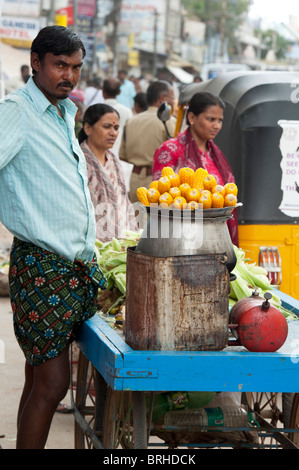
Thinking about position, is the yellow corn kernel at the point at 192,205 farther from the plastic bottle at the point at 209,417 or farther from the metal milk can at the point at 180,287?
the plastic bottle at the point at 209,417

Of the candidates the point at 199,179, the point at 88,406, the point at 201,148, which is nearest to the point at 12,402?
the point at 88,406

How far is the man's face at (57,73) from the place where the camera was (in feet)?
10.7

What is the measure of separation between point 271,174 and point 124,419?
275 centimetres

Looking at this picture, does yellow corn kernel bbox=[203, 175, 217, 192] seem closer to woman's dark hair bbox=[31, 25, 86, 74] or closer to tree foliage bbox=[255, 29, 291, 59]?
woman's dark hair bbox=[31, 25, 86, 74]

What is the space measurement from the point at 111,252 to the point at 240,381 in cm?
155

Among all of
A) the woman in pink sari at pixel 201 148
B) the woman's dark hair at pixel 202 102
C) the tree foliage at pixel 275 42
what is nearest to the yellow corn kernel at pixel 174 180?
the woman in pink sari at pixel 201 148

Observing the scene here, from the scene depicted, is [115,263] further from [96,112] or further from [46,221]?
[96,112]

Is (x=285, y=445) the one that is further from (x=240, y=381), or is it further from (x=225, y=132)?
(x=225, y=132)

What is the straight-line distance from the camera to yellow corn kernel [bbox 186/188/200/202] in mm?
2990

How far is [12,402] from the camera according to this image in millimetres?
5324

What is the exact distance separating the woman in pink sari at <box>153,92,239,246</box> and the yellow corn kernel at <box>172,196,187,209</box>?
8.49ft
